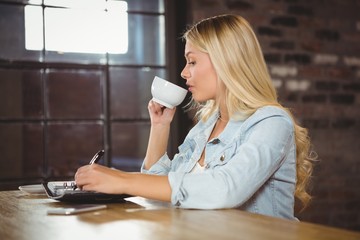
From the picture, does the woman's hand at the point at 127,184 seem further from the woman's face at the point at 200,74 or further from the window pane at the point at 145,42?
the window pane at the point at 145,42

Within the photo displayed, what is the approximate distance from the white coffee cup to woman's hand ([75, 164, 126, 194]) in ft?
1.73

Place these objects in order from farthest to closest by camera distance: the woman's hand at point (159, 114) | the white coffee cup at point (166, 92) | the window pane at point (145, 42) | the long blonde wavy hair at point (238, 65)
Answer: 1. the window pane at point (145, 42)
2. the woman's hand at point (159, 114)
3. the white coffee cup at point (166, 92)
4. the long blonde wavy hair at point (238, 65)

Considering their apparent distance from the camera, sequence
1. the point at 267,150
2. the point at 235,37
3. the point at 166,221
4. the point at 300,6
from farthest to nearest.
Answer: the point at 300,6, the point at 235,37, the point at 267,150, the point at 166,221

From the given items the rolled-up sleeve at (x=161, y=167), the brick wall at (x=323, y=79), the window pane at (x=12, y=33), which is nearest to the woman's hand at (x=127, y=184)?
the rolled-up sleeve at (x=161, y=167)

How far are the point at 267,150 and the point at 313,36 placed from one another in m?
2.47

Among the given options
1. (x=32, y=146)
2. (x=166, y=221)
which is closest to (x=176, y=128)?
(x=32, y=146)

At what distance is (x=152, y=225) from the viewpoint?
1.10 m

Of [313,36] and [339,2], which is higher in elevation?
[339,2]

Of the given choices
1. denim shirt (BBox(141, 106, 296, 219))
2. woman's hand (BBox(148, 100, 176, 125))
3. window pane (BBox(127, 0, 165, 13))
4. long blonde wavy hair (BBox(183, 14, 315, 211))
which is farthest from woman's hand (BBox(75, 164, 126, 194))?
window pane (BBox(127, 0, 165, 13))

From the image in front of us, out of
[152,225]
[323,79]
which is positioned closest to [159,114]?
[152,225]

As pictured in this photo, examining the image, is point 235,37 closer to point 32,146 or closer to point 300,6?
point 32,146

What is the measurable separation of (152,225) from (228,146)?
1.78 ft

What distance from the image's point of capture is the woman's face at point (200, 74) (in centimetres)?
173

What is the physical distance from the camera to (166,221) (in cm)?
113
